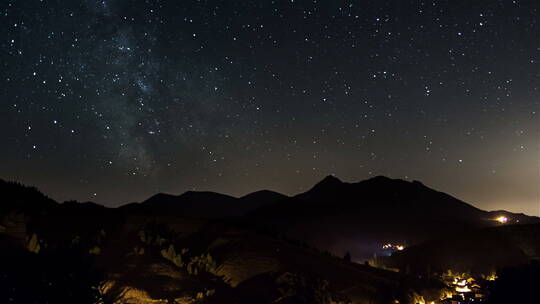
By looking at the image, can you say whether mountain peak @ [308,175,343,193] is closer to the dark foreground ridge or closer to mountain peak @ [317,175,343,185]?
mountain peak @ [317,175,343,185]

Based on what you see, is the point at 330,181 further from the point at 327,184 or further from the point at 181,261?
the point at 181,261

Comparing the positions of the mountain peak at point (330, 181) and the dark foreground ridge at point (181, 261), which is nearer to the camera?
the dark foreground ridge at point (181, 261)

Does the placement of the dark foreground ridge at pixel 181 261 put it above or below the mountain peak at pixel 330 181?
below

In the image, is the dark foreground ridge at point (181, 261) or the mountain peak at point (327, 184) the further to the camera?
the mountain peak at point (327, 184)

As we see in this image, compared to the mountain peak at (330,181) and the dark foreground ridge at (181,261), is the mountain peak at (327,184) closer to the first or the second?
the mountain peak at (330,181)

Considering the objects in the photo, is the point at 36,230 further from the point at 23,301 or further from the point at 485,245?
the point at 485,245

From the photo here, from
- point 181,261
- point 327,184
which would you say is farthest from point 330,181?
point 181,261

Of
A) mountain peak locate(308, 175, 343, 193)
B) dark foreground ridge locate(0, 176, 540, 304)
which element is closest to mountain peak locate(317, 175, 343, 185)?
mountain peak locate(308, 175, 343, 193)

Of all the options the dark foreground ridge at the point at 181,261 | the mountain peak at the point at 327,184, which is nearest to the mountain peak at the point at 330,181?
the mountain peak at the point at 327,184

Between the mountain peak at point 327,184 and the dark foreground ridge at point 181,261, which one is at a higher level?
the mountain peak at point 327,184

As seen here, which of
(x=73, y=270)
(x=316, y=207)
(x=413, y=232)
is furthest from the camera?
(x=316, y=207)

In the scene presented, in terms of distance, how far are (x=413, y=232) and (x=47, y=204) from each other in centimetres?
5503

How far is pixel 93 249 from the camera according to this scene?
46.1 ft

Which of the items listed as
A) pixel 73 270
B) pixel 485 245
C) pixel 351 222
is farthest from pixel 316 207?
pixel 73 270
